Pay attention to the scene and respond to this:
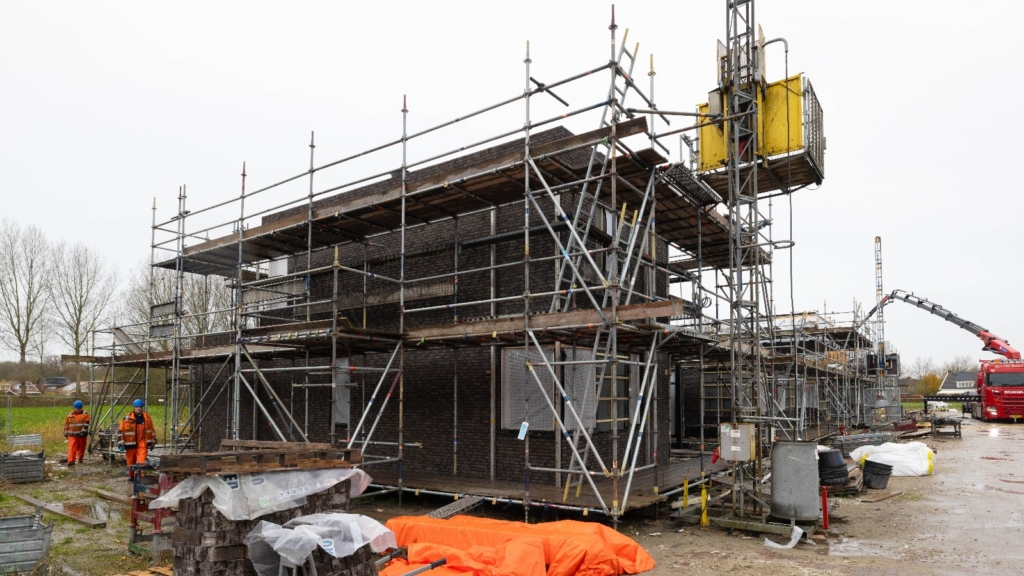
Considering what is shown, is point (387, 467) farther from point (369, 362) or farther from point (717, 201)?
point (717, 201)

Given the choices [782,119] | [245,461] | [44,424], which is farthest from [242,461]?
[44,424]

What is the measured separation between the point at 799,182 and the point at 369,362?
9.36 metres

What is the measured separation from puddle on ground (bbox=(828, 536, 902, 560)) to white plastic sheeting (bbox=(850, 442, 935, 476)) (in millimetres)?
7808

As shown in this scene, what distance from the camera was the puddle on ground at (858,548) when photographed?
8945 millimetres

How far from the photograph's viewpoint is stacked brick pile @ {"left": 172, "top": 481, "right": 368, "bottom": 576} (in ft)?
20.9

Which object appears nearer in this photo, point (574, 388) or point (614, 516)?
point (614, 516)

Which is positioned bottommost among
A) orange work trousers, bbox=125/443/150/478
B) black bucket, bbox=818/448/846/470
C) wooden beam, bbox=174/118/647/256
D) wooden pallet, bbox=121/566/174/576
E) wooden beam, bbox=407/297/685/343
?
wooden pallet, bbox=121/566/174/576

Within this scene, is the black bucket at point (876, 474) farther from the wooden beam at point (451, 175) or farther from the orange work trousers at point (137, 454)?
the orange work trousers at point (137, 454)

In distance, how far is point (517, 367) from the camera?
Answer: 12664 millimetres

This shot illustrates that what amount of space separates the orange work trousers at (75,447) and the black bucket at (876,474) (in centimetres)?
1947

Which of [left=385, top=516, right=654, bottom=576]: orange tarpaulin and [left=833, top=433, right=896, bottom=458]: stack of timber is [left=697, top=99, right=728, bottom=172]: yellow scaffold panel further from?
[left=833, top=433, right=896, bottom=458]: stack of timber

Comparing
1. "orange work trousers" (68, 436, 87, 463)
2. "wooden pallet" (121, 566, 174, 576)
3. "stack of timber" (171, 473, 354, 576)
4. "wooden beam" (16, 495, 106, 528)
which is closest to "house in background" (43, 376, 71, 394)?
"orange work trousers" (68, 436, 87, 463)

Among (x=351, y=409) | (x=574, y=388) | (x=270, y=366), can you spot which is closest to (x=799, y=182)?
(x=574, y=388)

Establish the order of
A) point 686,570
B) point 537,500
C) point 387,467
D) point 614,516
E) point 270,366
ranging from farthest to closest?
point 270,366, point 387,467, point 537,500, point 614,516, point 686,570
